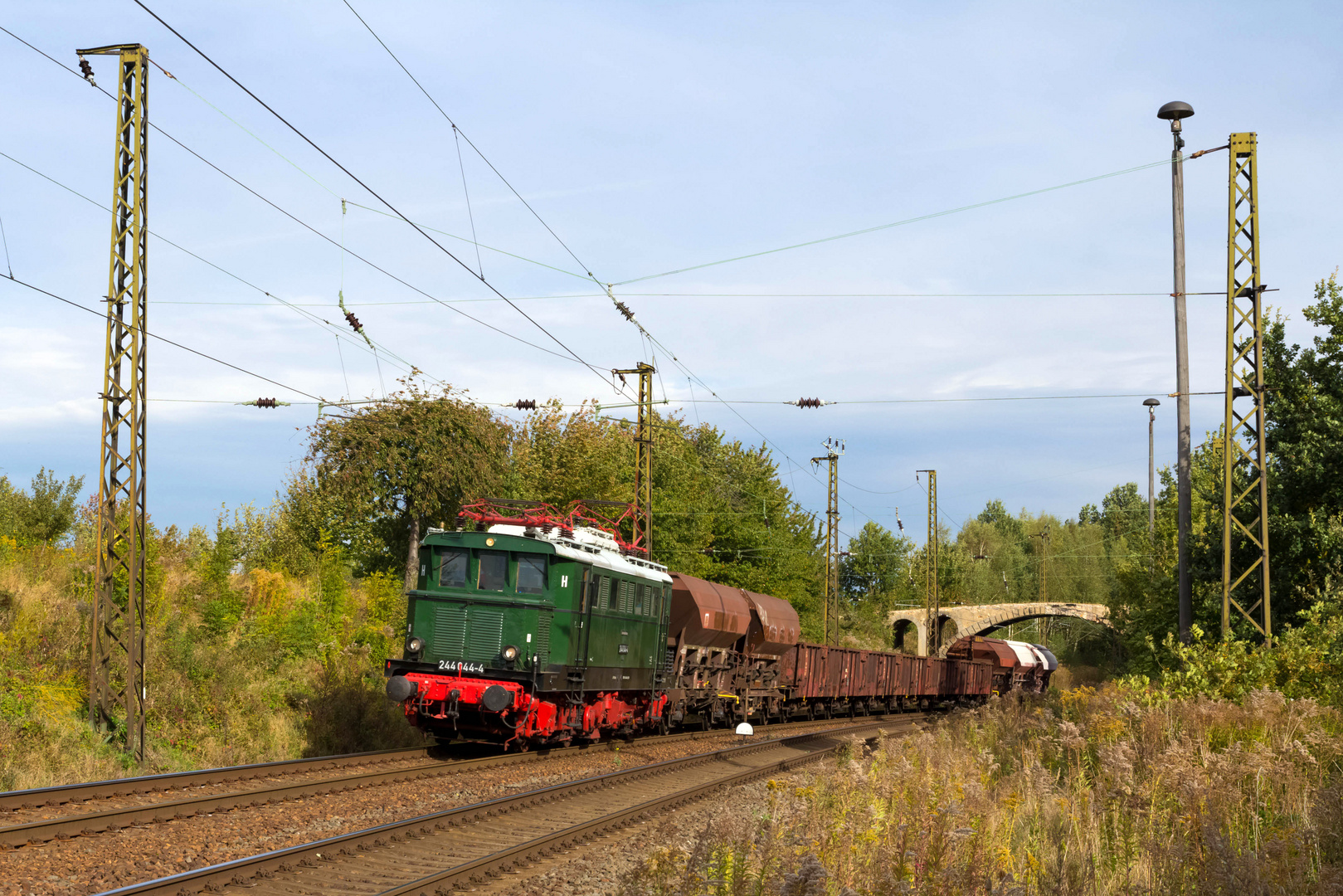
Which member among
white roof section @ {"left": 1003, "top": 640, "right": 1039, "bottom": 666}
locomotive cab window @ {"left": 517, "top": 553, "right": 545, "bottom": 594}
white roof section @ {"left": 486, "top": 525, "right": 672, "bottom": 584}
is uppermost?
white roof section @ {"left": 486, "top": 525, "right": 672, "bottom": 584}

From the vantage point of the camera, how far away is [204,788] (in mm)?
12570

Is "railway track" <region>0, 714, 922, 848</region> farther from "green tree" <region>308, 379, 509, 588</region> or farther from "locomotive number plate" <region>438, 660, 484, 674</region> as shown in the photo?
"green tree" <region>308, 379, 509, 588</region>

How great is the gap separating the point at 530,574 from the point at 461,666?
1.76 meters

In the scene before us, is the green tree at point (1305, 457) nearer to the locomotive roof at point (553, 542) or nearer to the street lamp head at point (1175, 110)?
the street lamp head at point (1175, 110)

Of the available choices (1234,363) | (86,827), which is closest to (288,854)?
(86,827)

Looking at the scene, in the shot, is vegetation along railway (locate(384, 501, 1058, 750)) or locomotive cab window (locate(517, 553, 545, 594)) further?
locomotive cab window (locate(517, 553, 545, 594))

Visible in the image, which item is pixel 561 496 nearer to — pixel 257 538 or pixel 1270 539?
pixel 257 538

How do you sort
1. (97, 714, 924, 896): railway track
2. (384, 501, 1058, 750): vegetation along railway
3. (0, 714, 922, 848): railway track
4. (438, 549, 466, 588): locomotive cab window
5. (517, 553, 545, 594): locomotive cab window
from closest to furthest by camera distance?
1. (97, 714, 924, 896): railway track
2. (0, 714, 922, 848): railway track
3. (384, 501, 1058, 750): vegetation along railway
4. (517, 553, 545, 594): locomotive cab window
5. (438, 549, 466, 588): locomotive cab window

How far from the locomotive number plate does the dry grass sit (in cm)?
564

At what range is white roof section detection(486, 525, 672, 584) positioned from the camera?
16891 millimetres

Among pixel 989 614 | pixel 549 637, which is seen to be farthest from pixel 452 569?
pixel 989 614

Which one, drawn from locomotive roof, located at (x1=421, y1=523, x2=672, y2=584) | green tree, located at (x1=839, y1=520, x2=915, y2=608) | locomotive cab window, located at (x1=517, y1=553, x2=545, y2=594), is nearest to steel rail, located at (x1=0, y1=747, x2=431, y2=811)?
locomotive cab window, located at (x1=517, y1=553, x2=545, y2=594)

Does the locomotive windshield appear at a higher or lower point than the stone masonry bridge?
higher

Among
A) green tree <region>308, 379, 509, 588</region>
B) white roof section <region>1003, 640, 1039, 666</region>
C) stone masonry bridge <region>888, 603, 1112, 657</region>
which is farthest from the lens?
stone masonry bridge <region>888, 603, 1112, 657</region>
